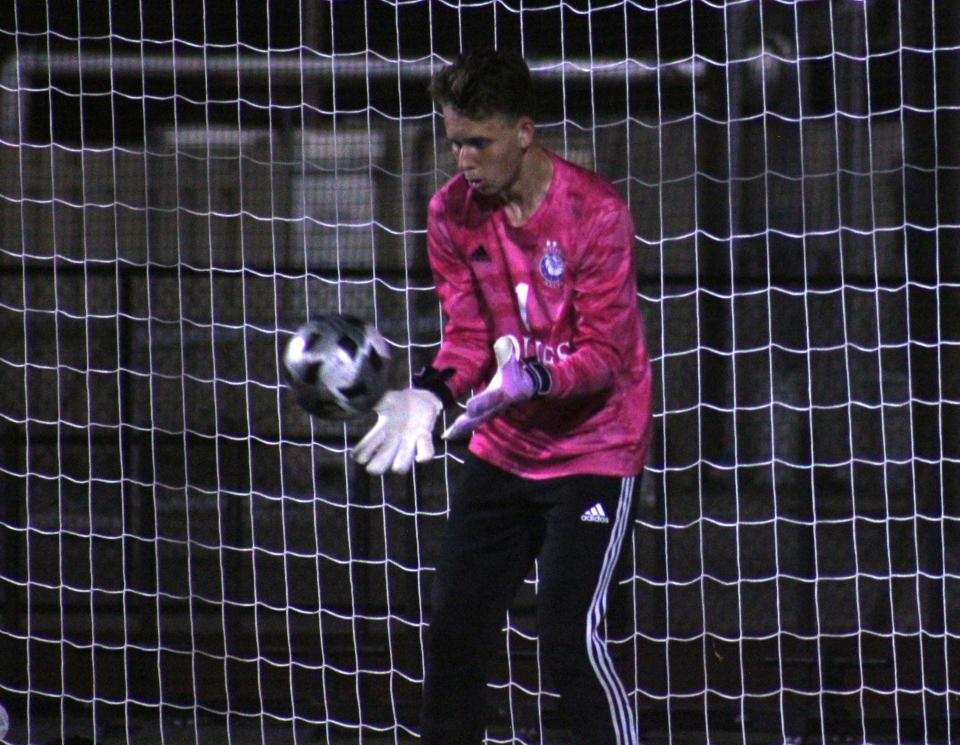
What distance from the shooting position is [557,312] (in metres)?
2.70

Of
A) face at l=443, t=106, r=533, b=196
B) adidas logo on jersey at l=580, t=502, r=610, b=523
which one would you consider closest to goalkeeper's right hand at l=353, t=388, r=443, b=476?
adidas logo on jersey at l=580, t=502, r=610, b=523

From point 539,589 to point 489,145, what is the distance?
2.68 feet

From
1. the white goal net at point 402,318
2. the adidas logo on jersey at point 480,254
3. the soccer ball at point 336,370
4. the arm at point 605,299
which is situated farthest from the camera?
the white goal net at point 402,318

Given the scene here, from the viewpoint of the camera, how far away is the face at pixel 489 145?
2.59 meters

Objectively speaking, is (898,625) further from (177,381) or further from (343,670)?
(177,381)

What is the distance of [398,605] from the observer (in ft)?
15.9

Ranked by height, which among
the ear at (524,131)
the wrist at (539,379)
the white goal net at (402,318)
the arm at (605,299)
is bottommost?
the white goal net at (402,318)

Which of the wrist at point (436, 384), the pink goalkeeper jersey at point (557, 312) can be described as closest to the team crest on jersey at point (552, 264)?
the pink goalkeeper jersey at point (557, 312)

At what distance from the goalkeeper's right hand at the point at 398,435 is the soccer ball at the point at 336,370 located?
4 centimetres

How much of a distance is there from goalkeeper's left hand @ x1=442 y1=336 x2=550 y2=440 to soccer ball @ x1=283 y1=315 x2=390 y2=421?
0.16m

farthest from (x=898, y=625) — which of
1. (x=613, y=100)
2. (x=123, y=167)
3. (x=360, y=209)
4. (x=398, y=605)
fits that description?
(x=123, y=167)

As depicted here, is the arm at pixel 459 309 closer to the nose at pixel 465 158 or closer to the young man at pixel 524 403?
the young man at pixel 524 403

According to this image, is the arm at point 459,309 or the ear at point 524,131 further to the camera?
the arm at point 459,309

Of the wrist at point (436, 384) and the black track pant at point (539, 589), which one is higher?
the wrist at point (436, 384)
